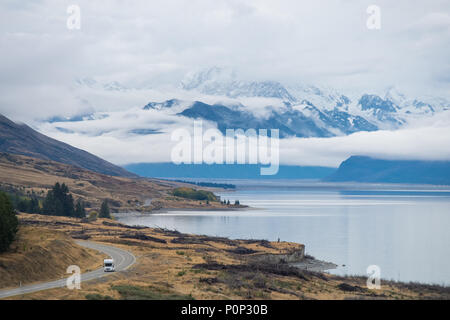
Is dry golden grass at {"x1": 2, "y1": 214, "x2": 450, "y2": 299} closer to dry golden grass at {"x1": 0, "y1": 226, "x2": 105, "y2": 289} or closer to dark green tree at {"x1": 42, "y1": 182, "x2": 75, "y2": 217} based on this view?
dry golden grass at {"x1": 0, "y1": 226, "x2": 105, "y2": 289}

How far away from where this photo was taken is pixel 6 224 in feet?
175

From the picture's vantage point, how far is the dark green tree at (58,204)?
137 meters

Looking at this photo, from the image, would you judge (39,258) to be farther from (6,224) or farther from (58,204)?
A: (58,204)

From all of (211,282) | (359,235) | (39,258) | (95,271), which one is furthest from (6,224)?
(359,235)

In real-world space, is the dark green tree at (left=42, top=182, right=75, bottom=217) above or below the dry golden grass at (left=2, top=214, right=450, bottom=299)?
above

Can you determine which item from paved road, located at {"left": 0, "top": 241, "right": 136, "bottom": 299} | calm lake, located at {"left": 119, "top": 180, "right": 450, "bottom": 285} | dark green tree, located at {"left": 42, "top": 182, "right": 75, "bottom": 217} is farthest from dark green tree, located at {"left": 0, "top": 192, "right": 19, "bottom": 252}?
dark green tree, located at {"left": 42, "top": 182, "right": 75, "bottom": 217}

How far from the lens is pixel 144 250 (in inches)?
2960

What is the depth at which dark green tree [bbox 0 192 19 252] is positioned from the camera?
5256 cm

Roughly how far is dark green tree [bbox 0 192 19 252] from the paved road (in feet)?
23.8

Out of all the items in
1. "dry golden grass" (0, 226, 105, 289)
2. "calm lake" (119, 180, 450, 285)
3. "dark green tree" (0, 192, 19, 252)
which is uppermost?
"dark green tree" (0, 192, 19, 252)

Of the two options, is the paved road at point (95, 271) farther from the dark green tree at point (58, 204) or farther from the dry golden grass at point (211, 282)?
the dark green tree at point (58, 204)

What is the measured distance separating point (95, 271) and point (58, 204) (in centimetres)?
8779
